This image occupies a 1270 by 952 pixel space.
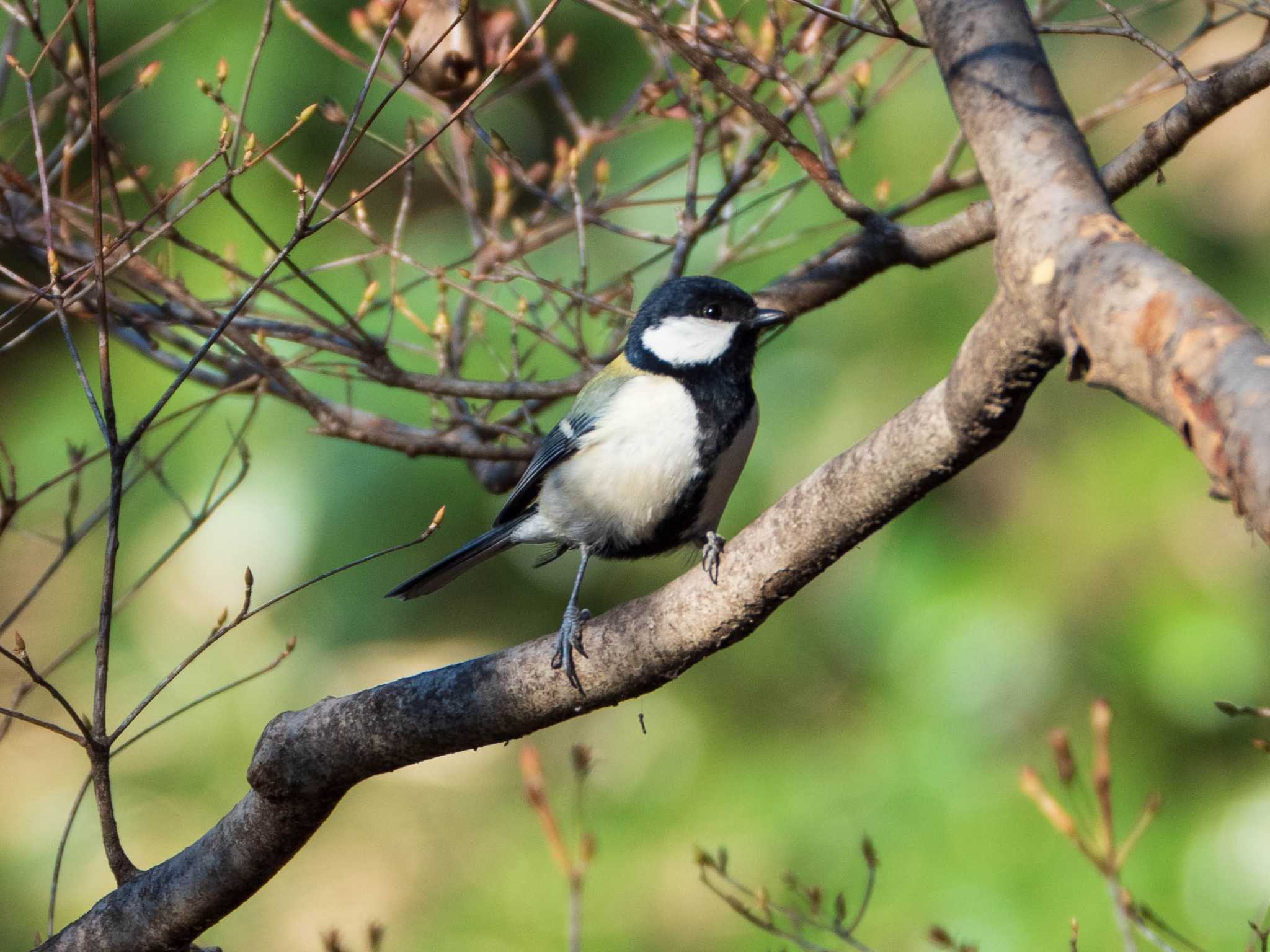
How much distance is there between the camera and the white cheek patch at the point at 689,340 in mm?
2545

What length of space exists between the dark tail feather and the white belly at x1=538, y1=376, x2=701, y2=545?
0.23 meters

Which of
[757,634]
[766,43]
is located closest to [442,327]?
[766,43]

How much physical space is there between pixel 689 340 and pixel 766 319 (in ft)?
0.63

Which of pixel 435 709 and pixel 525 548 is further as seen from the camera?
pixel 525 548

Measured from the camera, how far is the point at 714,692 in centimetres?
484

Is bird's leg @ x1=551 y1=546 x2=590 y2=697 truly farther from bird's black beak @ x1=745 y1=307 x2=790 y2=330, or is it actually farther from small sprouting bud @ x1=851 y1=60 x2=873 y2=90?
small sprouting bud @ x1=851 y1=60 x2=873 y2=90

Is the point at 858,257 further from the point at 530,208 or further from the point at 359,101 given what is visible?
the point at 530,208

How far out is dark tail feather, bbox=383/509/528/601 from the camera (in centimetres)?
278

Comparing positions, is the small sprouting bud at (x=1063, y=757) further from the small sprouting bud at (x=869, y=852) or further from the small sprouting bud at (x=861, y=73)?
the small sprouting bud at (x=861, y=73)

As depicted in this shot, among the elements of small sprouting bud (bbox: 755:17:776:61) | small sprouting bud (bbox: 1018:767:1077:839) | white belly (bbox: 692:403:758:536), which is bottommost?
small sprouting bud (bbox: 1018:767:1077:839)

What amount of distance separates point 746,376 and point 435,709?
3.45 feet

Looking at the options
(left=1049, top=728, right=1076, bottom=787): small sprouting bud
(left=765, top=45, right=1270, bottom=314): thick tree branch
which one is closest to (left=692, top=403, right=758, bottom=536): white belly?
(left=765, top=45, right=1270, bottom=314): thick tree branch

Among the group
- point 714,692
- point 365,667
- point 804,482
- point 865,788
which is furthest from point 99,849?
point 804,482

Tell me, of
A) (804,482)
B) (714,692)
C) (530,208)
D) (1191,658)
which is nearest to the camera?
(804,482)
